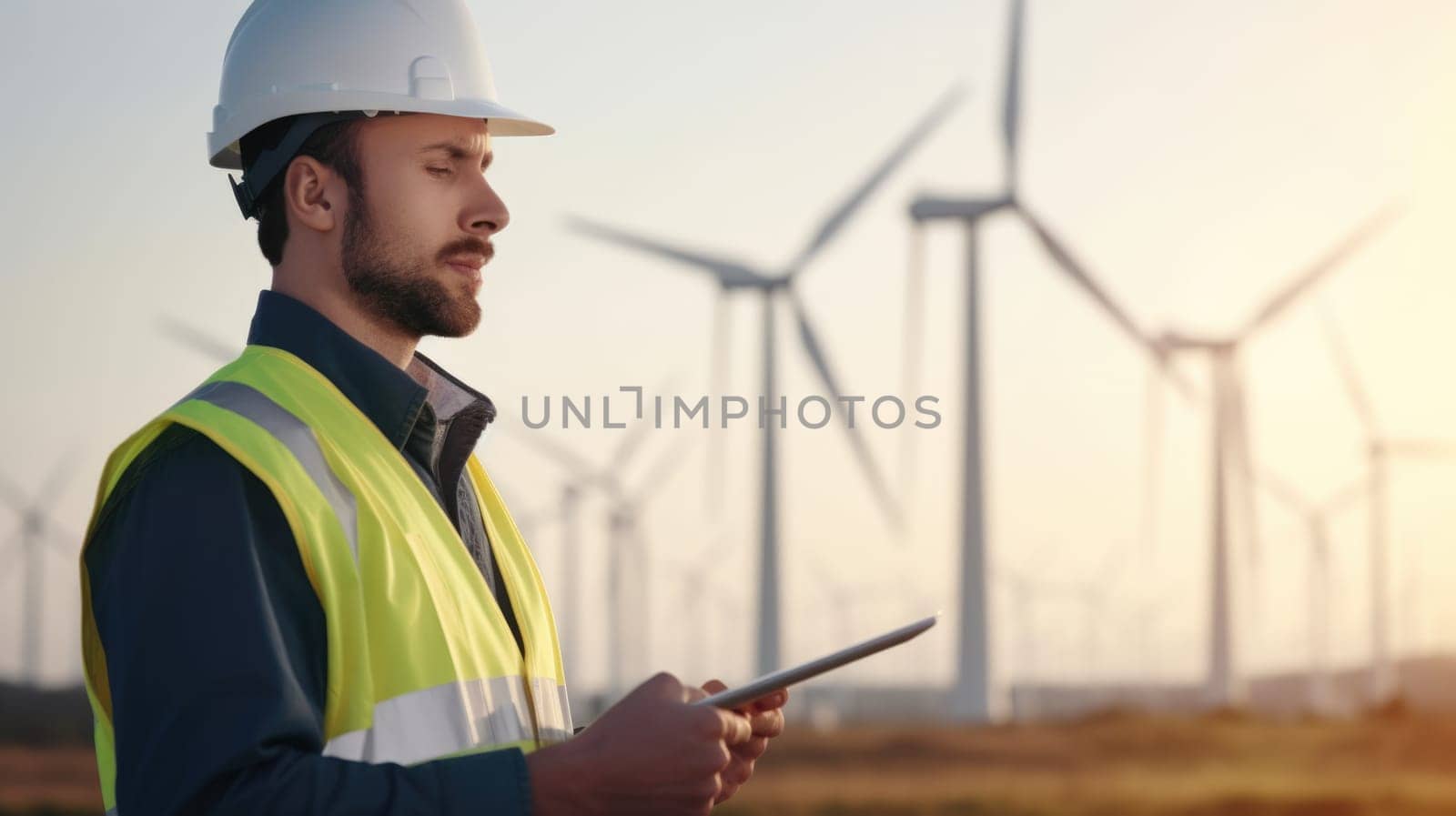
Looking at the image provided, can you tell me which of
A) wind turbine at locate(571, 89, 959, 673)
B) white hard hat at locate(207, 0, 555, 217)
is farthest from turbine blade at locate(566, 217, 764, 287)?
white hard hat at locate(207, 0, 555, 217)

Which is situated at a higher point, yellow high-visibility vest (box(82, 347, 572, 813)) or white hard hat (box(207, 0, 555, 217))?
white hard hat (box(207, 0, 555, 217))

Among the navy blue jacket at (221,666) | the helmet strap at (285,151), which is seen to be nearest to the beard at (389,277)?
the helmet strap at (285,151)

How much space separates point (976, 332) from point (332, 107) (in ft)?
124

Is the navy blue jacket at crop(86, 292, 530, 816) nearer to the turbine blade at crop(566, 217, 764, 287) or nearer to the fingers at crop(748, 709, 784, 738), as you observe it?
the fingers at crop(748, 709, 784, 738)

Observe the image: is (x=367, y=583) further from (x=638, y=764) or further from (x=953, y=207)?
(x=953, y=207)

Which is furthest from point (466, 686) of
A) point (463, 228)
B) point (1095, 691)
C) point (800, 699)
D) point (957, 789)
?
point (1095, 691)

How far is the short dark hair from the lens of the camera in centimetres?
414

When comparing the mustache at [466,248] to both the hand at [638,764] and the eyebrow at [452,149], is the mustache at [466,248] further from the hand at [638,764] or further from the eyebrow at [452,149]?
the hand at [638,764]

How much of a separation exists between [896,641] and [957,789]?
3331cm

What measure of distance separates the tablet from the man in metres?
0.07

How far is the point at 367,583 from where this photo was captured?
353cm

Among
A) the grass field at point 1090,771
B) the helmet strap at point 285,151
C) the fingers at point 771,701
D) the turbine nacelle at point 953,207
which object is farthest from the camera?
the turbine nacelle at point 953,207

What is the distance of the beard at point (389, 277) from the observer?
4078mm

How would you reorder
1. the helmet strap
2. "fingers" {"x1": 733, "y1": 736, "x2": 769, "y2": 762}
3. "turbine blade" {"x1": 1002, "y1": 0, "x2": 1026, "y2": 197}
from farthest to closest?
"turbine blade" {"x1": 1002, "y1": 0, "x2": 1026, "y2": 197}
the helmet strap
"fingers" {"x1": 733, "y1": 736, "x2": 769, "y2": 762}
